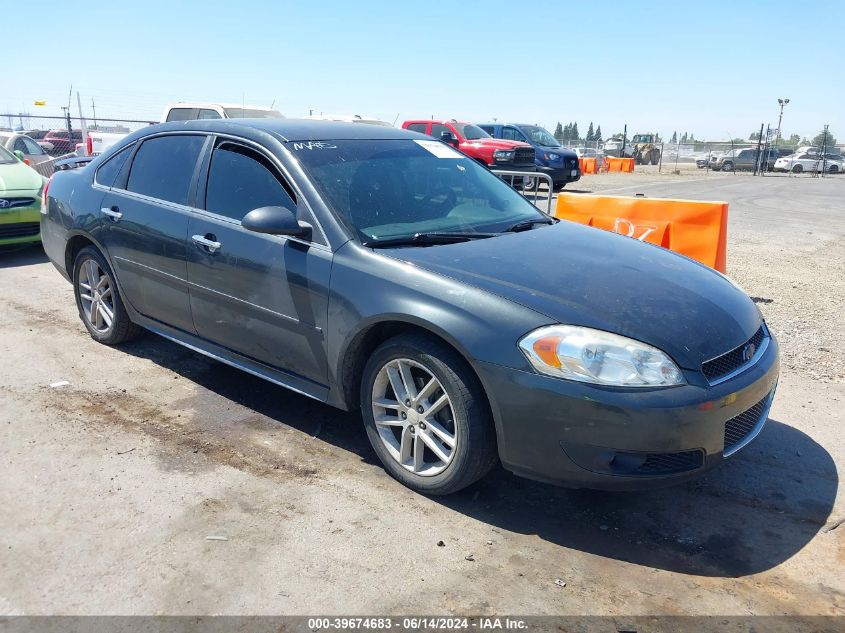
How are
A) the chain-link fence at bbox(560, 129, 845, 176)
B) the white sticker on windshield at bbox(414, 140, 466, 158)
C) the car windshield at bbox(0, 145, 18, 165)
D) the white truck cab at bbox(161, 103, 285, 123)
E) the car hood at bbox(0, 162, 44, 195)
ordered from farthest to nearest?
1. the chain-link fence at bbox(560, 129, 845, 176)
2. the white truck cab at bbox(161, 103, 285, 123)
3. the car windshield at bbox(0, 145, 18, 165)
4. the car hood at bbox(0, 162, 44, 195)
5. the white sticker on windshield at bbox(414, 140, 466, 158)

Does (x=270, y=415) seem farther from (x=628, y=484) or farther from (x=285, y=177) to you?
(x=628, y=484)

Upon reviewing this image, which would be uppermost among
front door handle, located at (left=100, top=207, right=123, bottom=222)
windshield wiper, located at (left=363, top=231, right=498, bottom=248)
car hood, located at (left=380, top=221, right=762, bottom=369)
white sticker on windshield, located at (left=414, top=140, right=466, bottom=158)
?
white sticker on windshield, located at (left=414, top=140, right=466, bottom=158)

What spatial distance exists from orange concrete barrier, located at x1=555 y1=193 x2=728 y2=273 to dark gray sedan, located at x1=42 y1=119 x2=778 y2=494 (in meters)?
2.94

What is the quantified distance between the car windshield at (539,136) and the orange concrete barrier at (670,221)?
1362 centimetres

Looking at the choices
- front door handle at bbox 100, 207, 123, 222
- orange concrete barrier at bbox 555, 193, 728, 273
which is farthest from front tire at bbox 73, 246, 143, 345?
orange concrete barrier at bbox 555, 193, 728, 273

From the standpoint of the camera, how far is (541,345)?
296 cm

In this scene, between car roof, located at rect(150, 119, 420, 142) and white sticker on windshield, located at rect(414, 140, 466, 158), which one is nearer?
car roof, located at rect(150, 119, 420, 142)

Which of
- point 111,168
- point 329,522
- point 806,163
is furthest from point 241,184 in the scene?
point 806,163

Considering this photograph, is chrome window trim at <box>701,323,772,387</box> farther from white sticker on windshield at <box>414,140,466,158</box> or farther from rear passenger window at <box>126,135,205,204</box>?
rear passenger window at <box>126,135,205,204</box>

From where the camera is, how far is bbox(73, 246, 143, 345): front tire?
5.21 meters

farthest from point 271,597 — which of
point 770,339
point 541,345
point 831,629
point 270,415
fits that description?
point 770,339

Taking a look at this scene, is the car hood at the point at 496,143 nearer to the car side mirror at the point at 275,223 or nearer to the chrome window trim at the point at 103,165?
the chrome window trim at the point at 103,165

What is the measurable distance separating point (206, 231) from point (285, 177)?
0.64 metres

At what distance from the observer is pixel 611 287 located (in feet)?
11.0
